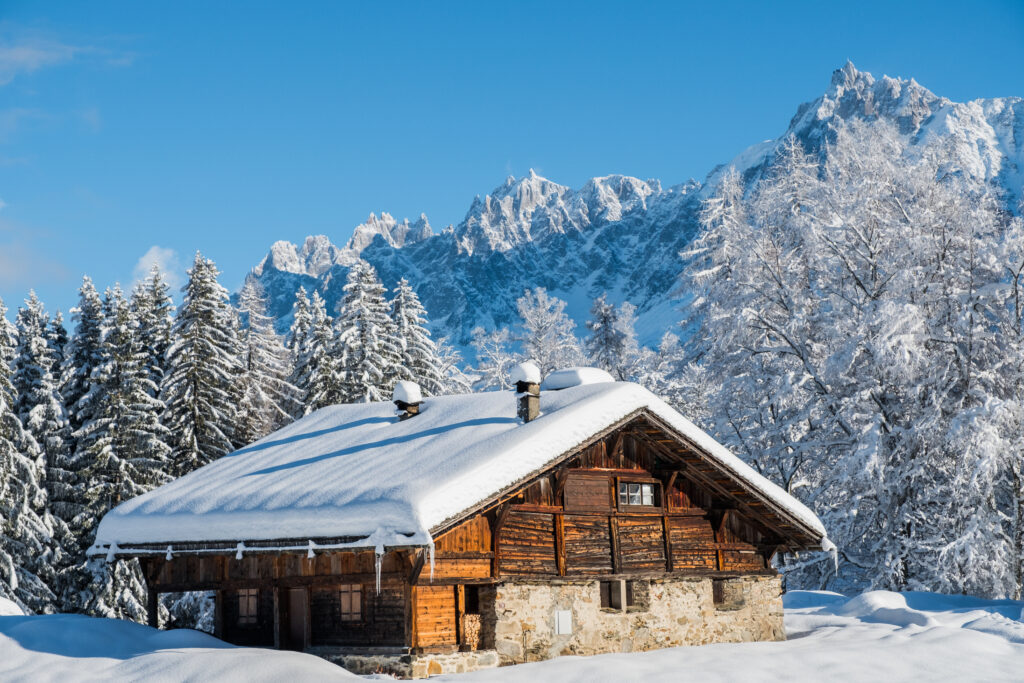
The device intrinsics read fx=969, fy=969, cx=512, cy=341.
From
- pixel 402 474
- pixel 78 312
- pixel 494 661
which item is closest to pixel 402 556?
pixel 402 474

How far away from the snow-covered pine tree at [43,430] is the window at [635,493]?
21.7 metres

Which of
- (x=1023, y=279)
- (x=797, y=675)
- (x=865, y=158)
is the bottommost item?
(x=797, y=675)

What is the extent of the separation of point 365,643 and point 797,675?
714 centimetres

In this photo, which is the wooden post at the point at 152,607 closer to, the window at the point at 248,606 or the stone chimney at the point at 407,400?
the window at the point at 248,606

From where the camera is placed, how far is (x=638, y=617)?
18.8 metres

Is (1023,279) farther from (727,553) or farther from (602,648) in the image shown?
(602,648)

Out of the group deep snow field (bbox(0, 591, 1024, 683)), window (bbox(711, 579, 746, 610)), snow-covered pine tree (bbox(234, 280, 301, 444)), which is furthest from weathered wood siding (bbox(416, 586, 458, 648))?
snow-covered pine tree (bbox(234, 280, 301, 444))

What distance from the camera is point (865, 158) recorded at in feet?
97.2

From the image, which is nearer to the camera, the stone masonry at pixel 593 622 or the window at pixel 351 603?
the stone masonry at pixel 593 622

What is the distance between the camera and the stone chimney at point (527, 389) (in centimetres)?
1772

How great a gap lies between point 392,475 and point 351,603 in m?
2.54

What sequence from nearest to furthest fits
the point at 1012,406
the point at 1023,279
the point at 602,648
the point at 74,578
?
the point at 602,648
the point at 1012,406
the point at 1023,279
the point at 74,578

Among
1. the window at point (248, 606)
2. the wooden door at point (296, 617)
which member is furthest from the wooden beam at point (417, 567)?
the window at point (248, 606)

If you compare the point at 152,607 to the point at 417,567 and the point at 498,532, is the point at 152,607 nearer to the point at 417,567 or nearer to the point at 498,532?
the point at 417,567
